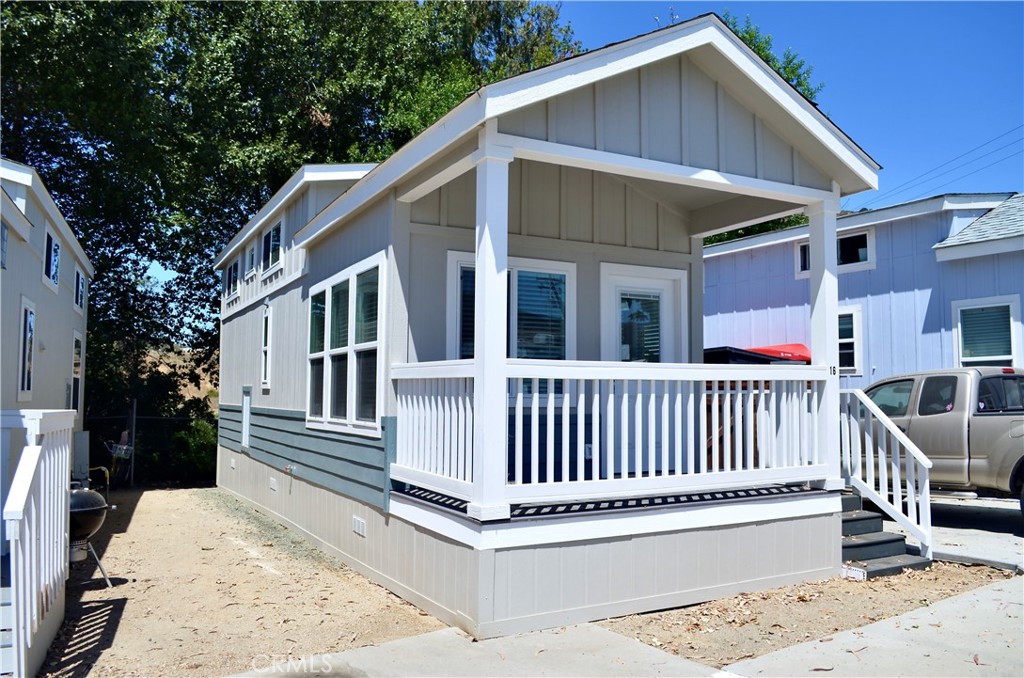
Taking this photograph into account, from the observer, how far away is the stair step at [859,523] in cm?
702

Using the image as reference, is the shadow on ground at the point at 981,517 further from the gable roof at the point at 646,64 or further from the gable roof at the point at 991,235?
the gable roof at the point at 646,64

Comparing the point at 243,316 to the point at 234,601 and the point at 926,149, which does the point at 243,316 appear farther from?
the point at 926,149

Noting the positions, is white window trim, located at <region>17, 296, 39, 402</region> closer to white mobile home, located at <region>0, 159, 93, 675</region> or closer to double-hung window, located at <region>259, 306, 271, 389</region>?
white mobile home, located at <region>0, 159, 93, 675</region>

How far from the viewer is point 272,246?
11.5 meters

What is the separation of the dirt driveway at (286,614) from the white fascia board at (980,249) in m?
6.02

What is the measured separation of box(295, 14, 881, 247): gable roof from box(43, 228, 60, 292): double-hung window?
488 centimetres

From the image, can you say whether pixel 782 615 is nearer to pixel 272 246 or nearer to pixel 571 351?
pixel 571 351

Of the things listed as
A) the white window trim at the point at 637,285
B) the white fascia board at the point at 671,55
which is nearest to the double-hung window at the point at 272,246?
the white window trim at the point at 637,285

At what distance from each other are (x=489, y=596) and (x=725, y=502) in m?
2.06

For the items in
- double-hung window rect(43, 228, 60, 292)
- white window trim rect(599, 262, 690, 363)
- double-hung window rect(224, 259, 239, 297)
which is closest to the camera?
white window trim rect(599, 262, 690, 363)

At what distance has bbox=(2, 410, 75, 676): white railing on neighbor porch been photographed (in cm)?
387

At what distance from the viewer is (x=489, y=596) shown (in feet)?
16.3

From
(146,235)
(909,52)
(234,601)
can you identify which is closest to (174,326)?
(146,235)

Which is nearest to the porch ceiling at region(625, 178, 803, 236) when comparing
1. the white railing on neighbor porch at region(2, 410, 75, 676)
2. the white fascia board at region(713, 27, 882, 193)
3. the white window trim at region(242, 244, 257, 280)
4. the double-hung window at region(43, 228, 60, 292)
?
the white fascia board at region(713, 27, 882, 193)
